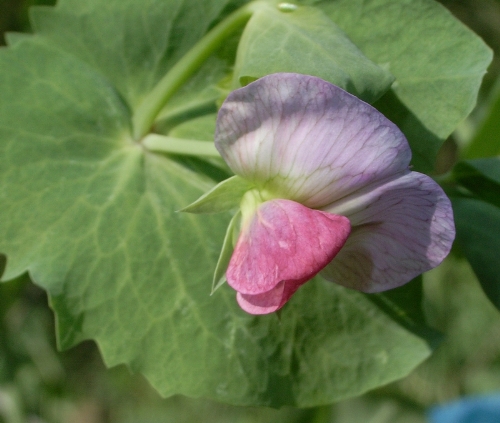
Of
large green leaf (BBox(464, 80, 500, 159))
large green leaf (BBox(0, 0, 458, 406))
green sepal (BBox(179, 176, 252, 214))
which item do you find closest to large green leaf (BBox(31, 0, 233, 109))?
large green leaf (BBox(0, 0, 458, 406))

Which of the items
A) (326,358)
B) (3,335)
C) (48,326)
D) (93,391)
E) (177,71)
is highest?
(177,71)

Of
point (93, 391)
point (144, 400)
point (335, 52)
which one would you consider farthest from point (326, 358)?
point (93, 391)

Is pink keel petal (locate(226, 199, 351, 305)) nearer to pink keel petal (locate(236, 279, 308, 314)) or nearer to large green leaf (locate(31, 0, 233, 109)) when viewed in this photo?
pink keel petal (locate(236, 279, 308, 314))

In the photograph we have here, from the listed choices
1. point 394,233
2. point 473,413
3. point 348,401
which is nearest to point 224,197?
point 394,233

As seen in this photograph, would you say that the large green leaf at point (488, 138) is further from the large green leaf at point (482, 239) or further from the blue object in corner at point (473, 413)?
the blue object in corner at point (473, 413)

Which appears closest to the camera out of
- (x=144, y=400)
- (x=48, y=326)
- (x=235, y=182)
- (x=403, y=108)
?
(x=235, y=182)

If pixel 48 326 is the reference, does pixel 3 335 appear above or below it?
above

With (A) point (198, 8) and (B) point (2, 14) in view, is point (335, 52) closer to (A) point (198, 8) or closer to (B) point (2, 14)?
(A) point (198, 8)
